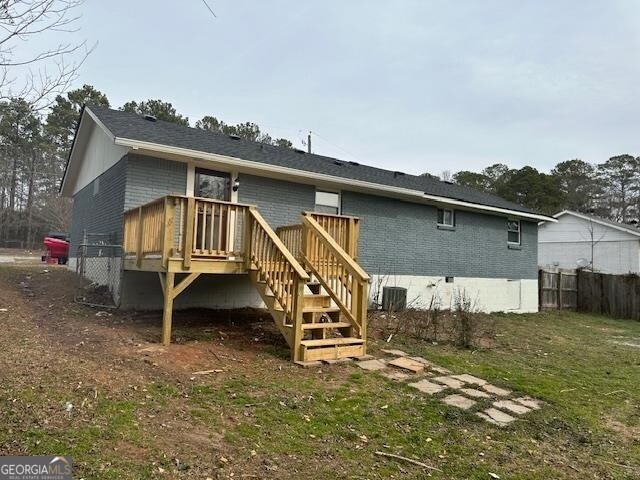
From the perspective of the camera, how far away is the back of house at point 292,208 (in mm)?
8703

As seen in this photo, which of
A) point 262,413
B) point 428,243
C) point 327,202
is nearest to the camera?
point 262,413

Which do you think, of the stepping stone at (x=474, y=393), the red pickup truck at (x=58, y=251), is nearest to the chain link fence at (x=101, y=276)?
the stepping stone at (x=474, y=393)

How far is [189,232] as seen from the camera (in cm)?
631

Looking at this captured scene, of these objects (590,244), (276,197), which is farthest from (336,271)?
(590,244)

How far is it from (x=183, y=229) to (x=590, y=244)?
24364 mm

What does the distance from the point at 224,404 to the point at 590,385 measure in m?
5.08

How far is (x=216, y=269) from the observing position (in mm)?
6742

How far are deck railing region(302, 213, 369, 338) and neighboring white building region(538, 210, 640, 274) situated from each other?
68.1ft

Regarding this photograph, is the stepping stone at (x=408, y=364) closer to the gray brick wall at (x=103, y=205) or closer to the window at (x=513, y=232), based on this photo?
the gray brick wall at (x=103, y=205)

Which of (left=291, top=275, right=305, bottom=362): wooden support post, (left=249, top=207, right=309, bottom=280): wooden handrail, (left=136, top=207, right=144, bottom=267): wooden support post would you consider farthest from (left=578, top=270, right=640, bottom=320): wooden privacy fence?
(left=136, top=207, right=144, bottom=267): wooden support post

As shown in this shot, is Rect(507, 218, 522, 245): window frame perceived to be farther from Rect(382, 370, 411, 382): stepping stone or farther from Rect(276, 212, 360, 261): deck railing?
Rect(382, 370, 411, 382): stepping stone

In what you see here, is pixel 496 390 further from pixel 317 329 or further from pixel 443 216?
pixel 443 216

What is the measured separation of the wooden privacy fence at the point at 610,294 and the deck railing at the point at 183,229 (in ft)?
50.0

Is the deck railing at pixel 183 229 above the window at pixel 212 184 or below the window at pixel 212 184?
below
